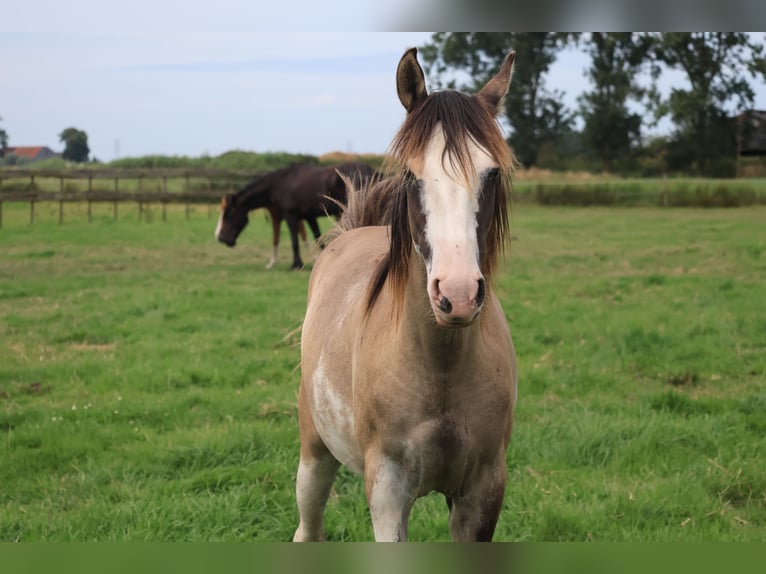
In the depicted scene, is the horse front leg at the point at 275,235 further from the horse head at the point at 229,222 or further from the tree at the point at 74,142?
the tree at the point at 74,142

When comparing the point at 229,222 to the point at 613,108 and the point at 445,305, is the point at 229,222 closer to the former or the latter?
the point at 445,305

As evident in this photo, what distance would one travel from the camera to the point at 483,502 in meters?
2.54

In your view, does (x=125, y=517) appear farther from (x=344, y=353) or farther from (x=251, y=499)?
(x=344, y=353)

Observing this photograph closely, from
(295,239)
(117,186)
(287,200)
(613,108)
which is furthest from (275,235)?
(613,108)

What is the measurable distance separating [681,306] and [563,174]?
961 inches

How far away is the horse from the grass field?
8.73 ft

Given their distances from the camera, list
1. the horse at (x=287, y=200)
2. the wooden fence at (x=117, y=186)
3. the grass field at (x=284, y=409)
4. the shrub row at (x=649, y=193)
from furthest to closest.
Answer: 1. the shrub row at (x=649, y=193)
2. the wooden fence at (x=117, y=186)
3. the horse at (x=287, y=200)
4. the grass field at (x=284, y=409)

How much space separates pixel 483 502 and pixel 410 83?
143 centimetres

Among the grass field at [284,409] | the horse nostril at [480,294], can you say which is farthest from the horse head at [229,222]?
the horse nostril at [480,294]

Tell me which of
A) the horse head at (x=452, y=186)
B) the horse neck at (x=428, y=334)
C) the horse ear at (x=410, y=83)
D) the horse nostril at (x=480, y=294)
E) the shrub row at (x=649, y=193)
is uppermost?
the shrub row at (x=649, y=193)

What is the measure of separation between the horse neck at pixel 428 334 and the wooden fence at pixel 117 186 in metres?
19.3

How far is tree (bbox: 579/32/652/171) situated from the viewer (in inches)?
888

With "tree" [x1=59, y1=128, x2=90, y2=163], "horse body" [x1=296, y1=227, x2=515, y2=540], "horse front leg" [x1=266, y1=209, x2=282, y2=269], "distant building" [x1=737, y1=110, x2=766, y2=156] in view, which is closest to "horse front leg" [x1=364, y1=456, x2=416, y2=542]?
"horse body" [x1=296, y1=227, x2=515, y2=540]

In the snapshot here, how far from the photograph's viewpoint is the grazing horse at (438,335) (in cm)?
212
